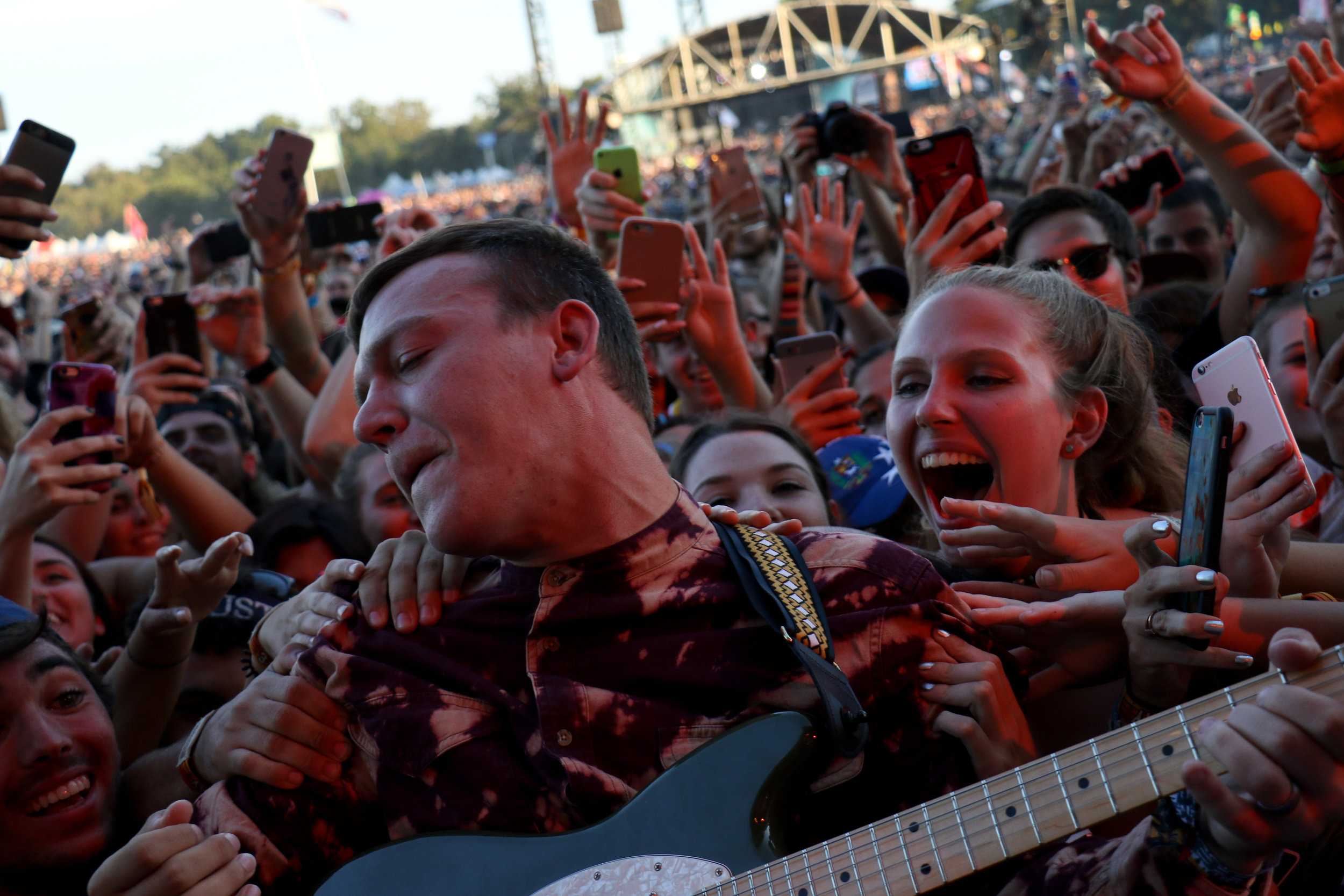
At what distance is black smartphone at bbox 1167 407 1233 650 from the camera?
157 centimetres

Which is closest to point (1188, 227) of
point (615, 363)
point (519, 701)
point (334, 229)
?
point (334, 229)

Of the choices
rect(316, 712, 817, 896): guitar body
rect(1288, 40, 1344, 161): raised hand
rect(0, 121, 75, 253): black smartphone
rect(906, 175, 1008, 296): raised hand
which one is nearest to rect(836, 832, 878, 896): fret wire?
rect(316, 712, 817, 896): guitar body

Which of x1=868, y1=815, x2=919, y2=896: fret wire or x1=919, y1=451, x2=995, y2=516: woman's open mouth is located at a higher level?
x1=919, y1=451, x2=995, y2=516: woman's open mouth

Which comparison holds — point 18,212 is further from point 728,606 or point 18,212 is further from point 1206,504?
point 1206,504

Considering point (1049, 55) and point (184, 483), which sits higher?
point (1049, 55)

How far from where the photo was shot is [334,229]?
579cm

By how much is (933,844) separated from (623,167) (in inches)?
128

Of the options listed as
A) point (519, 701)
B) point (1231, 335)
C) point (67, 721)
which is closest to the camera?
point (519, 701)

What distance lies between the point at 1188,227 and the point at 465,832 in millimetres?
5368

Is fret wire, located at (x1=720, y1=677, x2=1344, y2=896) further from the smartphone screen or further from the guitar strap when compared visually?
the smartphone screen

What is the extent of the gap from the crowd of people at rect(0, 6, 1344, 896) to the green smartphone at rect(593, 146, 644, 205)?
86cm

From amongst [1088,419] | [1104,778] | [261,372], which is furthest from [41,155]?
[1104,778]

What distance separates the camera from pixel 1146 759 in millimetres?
1453

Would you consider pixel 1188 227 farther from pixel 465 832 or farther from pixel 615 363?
pixel 465 832
